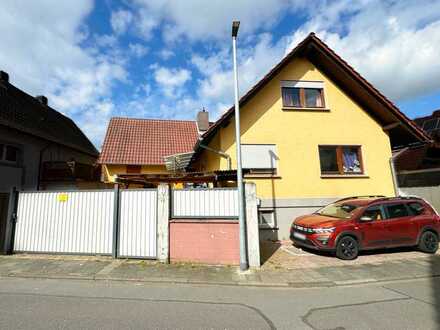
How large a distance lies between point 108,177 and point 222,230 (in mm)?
14969

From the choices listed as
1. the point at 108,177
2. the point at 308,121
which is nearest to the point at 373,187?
the point at 308,121

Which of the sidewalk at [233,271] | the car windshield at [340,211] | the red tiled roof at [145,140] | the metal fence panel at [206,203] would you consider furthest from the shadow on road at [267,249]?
the red tiled roof at [145,140]

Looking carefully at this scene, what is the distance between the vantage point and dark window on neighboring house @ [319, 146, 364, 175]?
11656mm

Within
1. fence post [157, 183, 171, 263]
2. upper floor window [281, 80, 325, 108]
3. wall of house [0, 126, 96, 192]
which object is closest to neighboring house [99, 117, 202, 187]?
wall of house [0, 126, 96, 192]

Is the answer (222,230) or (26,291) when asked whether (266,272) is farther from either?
(26,291)

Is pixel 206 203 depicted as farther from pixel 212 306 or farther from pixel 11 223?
pixel 11 223

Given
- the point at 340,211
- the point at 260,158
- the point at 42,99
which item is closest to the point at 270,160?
the point at 260,158

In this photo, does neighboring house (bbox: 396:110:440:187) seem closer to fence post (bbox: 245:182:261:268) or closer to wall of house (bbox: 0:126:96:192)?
fence post (bbox: 245:182:261:268)

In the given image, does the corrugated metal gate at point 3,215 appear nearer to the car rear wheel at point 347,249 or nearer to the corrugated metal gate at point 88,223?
the corrugated metal gate at point 88,223

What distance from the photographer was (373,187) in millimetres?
11609

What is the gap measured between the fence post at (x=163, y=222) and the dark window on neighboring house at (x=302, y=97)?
6958 mm

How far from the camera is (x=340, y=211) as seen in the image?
8.72 meters

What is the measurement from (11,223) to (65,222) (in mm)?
1948

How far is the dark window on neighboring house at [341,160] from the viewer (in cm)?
1166
